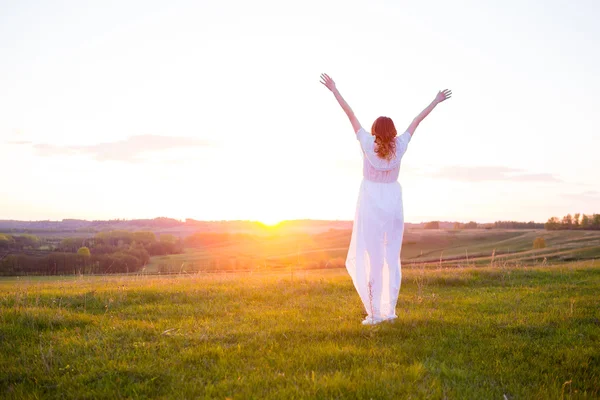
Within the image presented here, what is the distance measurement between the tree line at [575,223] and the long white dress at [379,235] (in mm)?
96588

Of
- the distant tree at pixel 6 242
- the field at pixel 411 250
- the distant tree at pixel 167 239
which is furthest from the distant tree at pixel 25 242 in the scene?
the distant tree at pixel 167 239

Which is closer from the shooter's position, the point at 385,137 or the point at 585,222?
the point at 385,137

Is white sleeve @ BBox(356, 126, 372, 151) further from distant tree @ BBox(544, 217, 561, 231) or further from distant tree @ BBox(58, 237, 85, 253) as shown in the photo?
distant tree @ BBox(544, 217, 561, 231)

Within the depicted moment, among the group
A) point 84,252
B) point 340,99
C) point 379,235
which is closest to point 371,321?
point 379,235

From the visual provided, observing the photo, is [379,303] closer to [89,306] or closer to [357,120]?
[357,120]

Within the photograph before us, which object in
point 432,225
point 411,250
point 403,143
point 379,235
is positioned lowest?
point 411,250

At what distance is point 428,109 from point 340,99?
168 cm

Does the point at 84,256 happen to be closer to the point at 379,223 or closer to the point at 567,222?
the point at 379,223

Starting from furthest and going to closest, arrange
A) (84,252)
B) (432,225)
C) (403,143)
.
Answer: (432,225) < (84,252) < (403,143)

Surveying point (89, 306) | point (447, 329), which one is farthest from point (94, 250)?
point (447, 329)

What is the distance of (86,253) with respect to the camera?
2940 inches

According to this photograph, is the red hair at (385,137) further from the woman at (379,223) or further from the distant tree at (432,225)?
the distant tree at (432,225)

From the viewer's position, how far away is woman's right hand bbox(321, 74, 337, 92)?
8117 mm

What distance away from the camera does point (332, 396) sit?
15.3 feet
